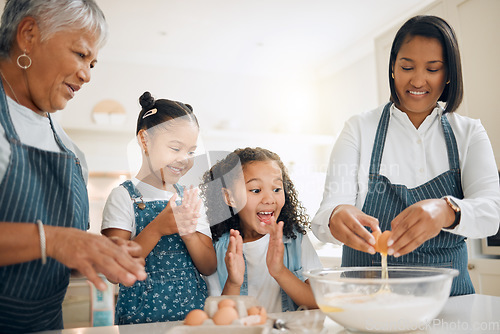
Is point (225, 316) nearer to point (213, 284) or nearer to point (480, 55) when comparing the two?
point (213, 284)

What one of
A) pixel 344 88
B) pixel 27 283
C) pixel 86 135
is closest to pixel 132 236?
pixel 27 283

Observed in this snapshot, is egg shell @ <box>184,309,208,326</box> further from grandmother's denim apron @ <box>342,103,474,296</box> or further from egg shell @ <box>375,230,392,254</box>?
grandmother's denim apron @ <box>342,103,474,296</box>

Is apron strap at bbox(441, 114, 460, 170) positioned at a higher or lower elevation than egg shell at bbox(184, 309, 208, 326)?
higher

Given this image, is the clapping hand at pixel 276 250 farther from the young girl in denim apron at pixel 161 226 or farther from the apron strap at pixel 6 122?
the apron strap at pixel 6 122

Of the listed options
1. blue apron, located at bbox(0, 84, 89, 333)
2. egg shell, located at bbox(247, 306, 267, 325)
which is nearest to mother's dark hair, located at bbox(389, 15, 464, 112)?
egg shell, located at bbox(247, 306, 267, 325)

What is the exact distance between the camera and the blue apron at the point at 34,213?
2.85 ft

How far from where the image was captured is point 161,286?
1.21 meters

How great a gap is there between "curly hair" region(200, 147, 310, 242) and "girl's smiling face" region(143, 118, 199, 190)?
221mm

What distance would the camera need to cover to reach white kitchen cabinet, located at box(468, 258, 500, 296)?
87.4 inches

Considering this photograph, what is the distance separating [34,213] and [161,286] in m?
0.43

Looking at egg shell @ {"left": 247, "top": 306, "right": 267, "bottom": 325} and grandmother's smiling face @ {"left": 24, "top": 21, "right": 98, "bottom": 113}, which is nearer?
egg shell @ {"left": 247, "top": 306, "right": 267, "bottom": 325}

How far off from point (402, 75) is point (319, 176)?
3.11 metres

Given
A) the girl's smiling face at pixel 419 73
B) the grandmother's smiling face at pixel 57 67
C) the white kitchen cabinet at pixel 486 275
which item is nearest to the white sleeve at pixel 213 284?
the grandmother's smiling face at pixel 57 67

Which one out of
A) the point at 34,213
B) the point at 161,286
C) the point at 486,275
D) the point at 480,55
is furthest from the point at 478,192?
the point at 480,55
